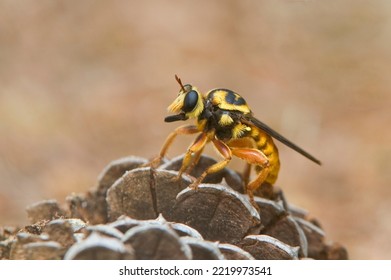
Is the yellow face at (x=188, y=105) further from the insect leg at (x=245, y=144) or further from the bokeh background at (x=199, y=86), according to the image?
the bokeh background at (x=199, y=86)

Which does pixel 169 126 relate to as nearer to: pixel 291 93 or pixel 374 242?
pixel 291 93

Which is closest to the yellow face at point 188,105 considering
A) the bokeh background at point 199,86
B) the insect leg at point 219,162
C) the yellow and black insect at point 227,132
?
the yellow and black insect at point 227,132

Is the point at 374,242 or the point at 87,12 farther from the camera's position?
the point at 87,12

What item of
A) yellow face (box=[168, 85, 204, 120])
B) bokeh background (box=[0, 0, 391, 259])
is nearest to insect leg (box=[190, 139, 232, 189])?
yellow face (box=[168, 85, 204, 120])

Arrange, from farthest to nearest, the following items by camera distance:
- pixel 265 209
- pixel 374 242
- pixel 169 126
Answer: pixel 169 126, pixel 374 242, pixel 265 209

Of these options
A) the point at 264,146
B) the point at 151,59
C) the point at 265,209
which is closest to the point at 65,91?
the point at 151,59

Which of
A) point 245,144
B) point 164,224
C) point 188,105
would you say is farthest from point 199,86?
point 164,224

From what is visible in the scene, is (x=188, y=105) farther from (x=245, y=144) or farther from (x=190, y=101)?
(x=245, y=144)
